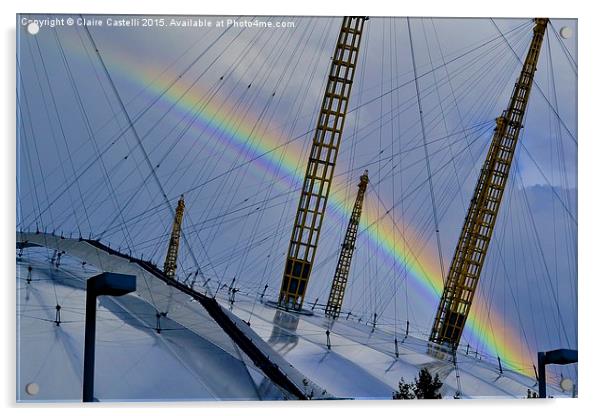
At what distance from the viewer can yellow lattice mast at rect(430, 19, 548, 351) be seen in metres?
11.6

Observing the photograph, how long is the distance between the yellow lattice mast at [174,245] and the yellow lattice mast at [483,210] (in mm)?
3378

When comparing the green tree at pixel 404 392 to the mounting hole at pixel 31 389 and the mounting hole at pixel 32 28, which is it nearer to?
the mounting hole at pixel 31 389

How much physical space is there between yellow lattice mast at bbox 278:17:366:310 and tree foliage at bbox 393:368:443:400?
2.06 metres

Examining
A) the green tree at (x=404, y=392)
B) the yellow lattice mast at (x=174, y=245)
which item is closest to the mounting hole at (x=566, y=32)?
the green tree at (x=404, y=392)

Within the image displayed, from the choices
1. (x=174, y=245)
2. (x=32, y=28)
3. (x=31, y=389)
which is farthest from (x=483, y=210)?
(x=31, y=389)

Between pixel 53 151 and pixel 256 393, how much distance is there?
3.32 meters

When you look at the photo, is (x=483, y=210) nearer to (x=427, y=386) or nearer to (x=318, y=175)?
(x=318, y=175)

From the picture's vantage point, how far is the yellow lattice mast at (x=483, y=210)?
11.6 metres

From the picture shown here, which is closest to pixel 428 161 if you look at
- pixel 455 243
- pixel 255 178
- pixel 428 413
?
pixel 455 243

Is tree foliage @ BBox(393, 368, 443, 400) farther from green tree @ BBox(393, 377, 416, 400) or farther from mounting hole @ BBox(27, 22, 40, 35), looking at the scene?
mounting hole @ BBox(27, 22, 40, 35)

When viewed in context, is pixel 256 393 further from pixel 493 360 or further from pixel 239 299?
pixel 493 360

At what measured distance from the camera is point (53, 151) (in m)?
10.1

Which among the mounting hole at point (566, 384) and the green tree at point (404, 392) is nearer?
the green tree at point (404, 392)

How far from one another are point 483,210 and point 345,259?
2.65m
